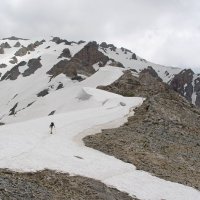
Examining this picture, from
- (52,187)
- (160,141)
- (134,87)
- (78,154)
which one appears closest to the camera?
(52,187)

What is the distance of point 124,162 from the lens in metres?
39.3

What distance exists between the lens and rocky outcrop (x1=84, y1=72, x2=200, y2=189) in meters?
40.3

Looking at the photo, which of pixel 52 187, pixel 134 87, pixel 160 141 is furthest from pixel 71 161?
pixel 134 87

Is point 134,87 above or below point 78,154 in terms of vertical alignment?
above

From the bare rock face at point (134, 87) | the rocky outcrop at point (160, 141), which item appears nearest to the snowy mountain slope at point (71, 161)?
the rocky outcrop at point (160, 141)

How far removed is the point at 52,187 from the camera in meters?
27.4

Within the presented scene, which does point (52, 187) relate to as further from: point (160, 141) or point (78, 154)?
point (160, 141)

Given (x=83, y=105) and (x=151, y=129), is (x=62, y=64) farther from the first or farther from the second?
(x=151, y=129)

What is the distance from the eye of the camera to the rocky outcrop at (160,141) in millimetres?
40281

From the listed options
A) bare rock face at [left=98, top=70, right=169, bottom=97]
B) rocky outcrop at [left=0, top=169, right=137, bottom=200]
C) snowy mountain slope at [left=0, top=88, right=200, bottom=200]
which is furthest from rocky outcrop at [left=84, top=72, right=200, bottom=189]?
bare rock face at [left=98, top=70, right=169, bottom=97]

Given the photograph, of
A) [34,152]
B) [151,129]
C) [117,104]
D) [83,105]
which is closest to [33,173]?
[34,152]

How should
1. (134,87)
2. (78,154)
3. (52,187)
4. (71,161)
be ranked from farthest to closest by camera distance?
(134,87)
(78,154)
(71,161)
(52,187)

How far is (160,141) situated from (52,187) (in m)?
23.4

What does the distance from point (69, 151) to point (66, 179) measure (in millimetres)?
9260
